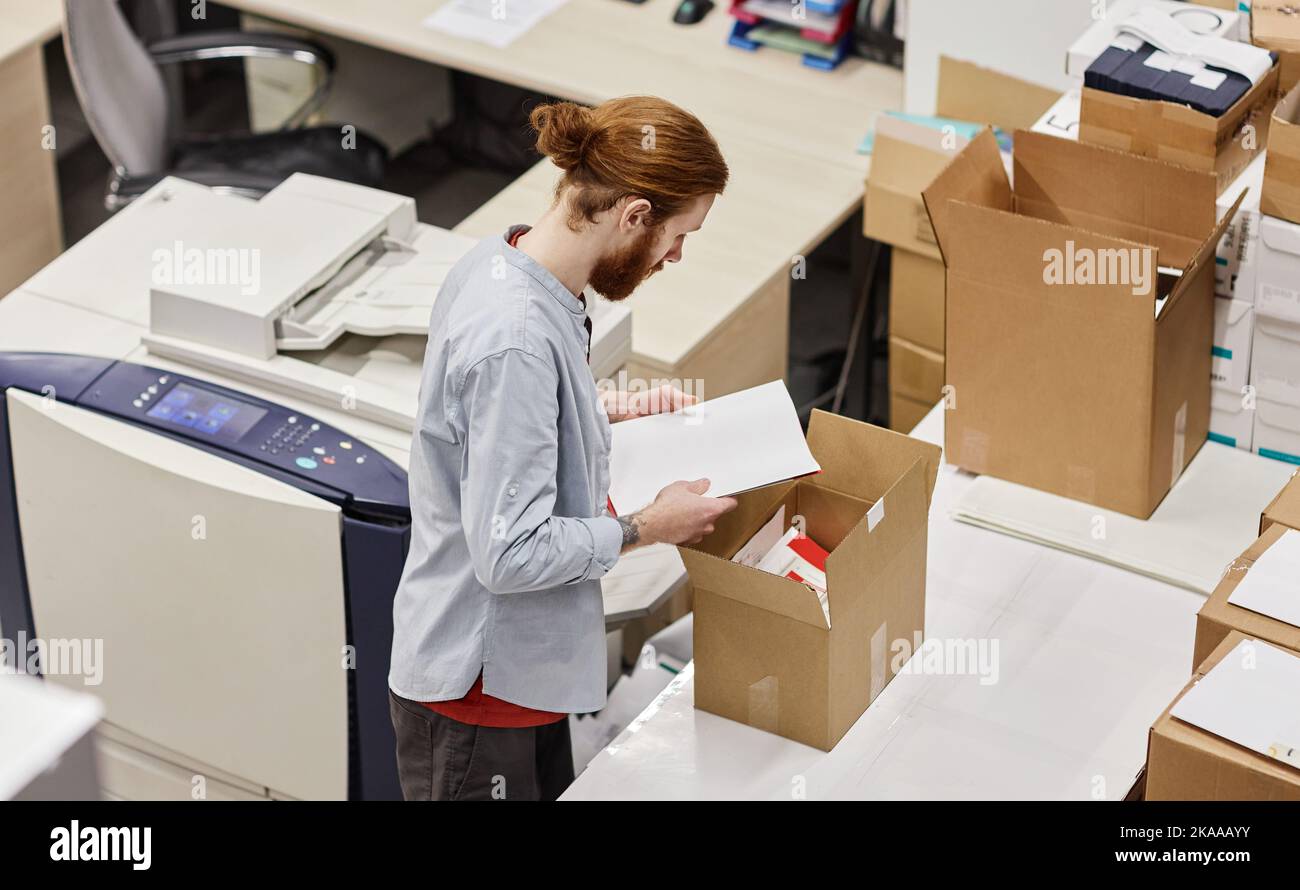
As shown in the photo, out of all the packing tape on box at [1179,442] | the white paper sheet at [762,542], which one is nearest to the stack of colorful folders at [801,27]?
the packing tape on box at [1179,442]

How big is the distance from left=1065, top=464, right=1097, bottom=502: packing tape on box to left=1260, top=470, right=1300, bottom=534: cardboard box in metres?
0.29

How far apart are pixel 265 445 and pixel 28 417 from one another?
0.35 meters

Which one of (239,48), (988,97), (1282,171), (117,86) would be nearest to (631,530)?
(1282,171)

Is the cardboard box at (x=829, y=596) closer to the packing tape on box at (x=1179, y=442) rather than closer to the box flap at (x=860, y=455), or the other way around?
the box flap at (x=860, y=455)

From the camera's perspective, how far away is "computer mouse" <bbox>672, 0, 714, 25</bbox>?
11.5ft

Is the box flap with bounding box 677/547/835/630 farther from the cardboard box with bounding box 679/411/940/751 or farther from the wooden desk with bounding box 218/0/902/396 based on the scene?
the wooden desk with bounding box 218/0/902/396

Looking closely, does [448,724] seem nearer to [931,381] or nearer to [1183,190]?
[1183,190]

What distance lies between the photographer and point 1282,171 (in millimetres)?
1935

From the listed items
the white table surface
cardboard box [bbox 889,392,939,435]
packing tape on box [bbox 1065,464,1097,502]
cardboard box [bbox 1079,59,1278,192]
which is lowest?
cardboard box [bbox 889,392,939,435]

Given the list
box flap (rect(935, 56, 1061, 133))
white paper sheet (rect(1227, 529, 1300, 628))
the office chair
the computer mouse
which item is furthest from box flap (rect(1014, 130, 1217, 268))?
the office chair

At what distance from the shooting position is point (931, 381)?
9.45ft

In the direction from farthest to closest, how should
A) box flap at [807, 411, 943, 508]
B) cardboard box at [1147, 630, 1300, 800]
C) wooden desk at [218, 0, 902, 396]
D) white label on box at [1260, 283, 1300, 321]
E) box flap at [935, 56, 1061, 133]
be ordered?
box flap at [935, 56, 1061, 133] < wooden desk at [218, 0, 902, 396] < white label on box at [1260, 283, 1300, 321] < box flap at [807, 411, 943, 508] < cardboard box at [1147, 630, 1300, 800]

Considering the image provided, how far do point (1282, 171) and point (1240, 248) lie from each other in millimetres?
119

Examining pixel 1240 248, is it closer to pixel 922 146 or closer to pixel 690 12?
pixel 922 146
